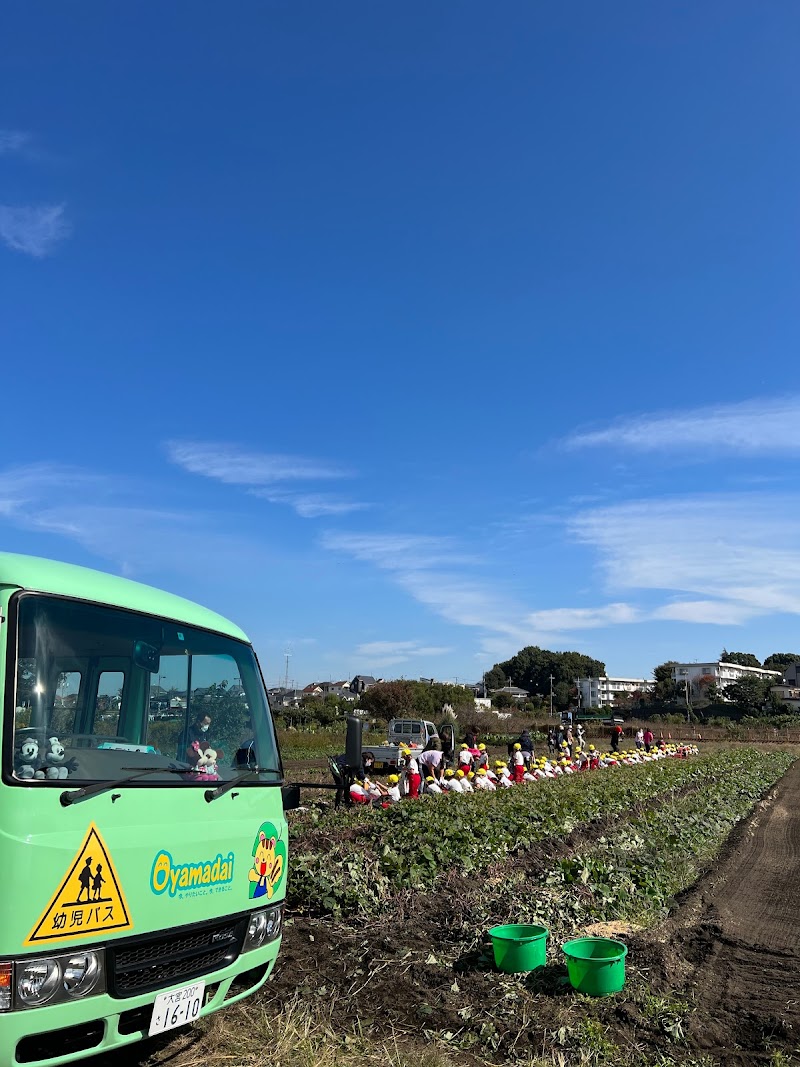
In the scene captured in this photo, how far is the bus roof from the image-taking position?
366 cm

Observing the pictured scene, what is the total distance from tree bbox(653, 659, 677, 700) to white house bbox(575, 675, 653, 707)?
397 inches

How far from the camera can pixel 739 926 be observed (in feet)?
24.5

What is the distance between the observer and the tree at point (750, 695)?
74.7m

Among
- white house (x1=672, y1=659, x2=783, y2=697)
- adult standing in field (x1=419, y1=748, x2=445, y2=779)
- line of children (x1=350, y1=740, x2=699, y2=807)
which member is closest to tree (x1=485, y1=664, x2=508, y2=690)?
white house (x1=672, y1=659, x2=783, y2=697)

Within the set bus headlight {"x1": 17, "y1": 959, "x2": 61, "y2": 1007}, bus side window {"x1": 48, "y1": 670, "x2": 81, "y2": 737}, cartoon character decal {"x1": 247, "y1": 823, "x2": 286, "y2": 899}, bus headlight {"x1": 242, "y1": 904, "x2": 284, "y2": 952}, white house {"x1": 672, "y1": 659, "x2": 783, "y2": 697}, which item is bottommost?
bus headlight {"x1": 242, "y1": 904, "x2": 284, "y2": 952}

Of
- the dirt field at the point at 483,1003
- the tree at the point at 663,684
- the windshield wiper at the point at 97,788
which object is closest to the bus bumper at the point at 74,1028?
the windshield wiper at the point at 97,788

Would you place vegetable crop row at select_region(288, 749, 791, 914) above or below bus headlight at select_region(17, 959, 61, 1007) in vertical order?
below

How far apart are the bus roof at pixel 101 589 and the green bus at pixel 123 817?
0.04 ft

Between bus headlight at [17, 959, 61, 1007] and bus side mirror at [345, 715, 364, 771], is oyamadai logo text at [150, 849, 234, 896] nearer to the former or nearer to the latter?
bus headlight at [17, 959, 61, 1007]

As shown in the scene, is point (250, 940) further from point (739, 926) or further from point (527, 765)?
point (527, 765)

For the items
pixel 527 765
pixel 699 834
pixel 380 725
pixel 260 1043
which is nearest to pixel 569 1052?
pixel 260 1043

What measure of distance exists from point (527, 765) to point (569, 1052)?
1866 cm

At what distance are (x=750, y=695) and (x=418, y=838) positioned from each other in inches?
3077

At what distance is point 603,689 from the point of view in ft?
441
